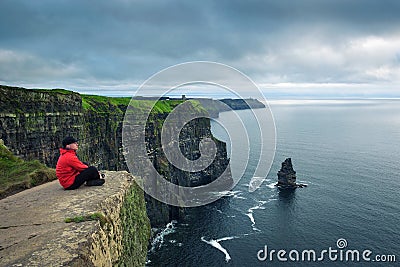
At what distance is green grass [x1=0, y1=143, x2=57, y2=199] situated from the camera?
12.7 m

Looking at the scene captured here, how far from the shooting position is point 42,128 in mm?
35969

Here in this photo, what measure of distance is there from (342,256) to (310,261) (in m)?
5.87

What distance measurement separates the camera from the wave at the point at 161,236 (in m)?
54.1

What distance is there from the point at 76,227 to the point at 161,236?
2151 inches

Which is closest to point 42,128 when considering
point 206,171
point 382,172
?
point 206,171

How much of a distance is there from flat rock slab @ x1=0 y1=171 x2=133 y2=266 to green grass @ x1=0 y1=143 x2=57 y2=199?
139 cm

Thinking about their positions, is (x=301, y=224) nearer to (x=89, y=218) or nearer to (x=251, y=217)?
(x=251, y=217)

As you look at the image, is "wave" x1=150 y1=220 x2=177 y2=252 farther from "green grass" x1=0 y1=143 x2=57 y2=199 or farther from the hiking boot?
the hiking boot

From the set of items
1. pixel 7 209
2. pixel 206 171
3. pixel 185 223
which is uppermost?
pixel 7 209

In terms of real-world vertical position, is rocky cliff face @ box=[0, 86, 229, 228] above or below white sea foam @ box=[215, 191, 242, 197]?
above

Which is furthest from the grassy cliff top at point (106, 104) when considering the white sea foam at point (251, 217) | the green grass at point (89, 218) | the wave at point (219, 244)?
the green grass at point (89, 218)

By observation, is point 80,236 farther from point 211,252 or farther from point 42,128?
point 211,252

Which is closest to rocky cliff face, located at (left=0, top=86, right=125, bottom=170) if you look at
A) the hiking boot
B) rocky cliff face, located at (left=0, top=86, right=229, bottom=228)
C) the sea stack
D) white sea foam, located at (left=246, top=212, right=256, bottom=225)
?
rocky cliff face, located at (left=0, top=86, right=229, bottom=228)

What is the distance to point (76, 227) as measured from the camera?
730 cm
